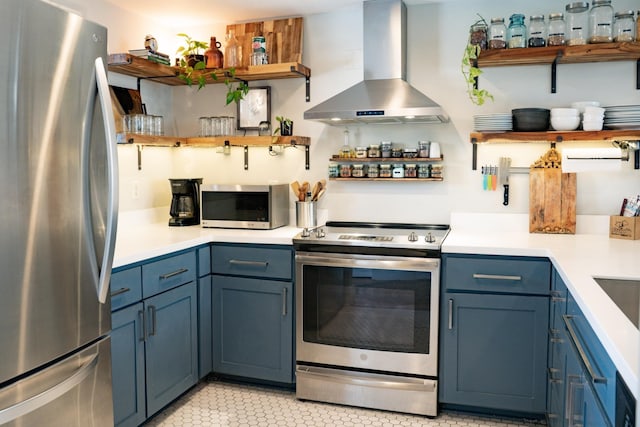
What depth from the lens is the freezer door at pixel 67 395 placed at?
1.60 metres

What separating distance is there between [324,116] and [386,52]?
0.54 m

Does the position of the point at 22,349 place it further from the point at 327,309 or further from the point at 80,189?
the point at 327,309

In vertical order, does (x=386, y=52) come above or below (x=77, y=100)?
above

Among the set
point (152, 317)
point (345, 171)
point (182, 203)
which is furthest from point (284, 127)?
point (152, 317)

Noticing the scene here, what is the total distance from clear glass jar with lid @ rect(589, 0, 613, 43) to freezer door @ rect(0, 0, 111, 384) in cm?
Answer: 233

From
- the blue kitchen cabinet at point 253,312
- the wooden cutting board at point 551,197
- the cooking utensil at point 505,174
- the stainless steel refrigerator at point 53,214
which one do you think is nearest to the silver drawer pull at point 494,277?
the wooden cutting board at point 551,197

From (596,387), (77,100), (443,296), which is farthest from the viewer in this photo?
A: (443,296)

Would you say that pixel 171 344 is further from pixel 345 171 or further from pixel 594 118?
pixel 594 118

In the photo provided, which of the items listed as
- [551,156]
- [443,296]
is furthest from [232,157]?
[551,156]

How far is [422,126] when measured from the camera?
3.42 metres

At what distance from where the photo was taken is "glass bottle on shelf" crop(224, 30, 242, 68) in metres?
3.59

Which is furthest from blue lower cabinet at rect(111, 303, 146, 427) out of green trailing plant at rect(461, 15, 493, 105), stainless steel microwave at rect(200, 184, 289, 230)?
green trailing plant at rect(461, 15, 493, 105)

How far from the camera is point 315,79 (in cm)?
361

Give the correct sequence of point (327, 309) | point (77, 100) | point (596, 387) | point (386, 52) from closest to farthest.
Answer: point (596, 387) → point (77, 100) → point (327, 309) → point (386, 52)
